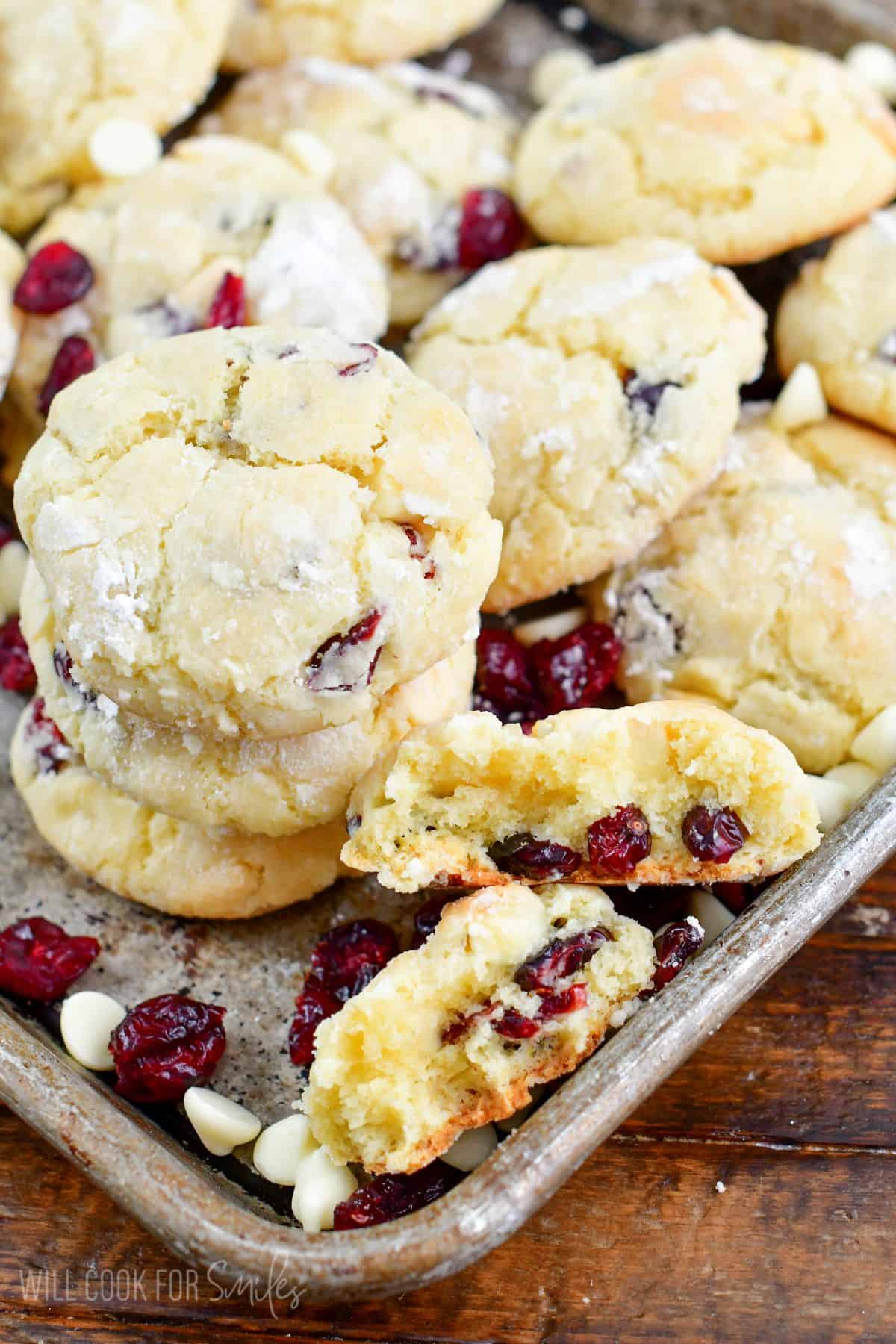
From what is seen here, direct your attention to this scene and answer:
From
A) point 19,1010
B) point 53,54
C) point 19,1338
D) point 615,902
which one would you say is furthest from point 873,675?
point 53,54

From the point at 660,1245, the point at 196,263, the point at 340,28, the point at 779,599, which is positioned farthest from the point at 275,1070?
the point at 340,28

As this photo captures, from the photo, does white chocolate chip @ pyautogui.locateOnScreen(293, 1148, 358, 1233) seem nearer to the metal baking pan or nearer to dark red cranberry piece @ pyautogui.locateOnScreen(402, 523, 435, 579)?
the metal baking pan

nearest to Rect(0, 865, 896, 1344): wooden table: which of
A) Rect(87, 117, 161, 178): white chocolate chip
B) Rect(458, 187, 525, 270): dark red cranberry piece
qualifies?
Rect(458, 187, 525, 270): dark red cranberry piece

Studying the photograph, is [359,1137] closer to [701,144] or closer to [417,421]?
[417,421]

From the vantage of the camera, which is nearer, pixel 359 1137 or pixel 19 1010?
pixel 359 1137

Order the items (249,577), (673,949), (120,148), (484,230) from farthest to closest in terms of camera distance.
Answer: (484,230)
(120,148)
(673,949)
(249,577)

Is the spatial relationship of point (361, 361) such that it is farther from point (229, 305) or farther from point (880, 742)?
point (880, 742)
